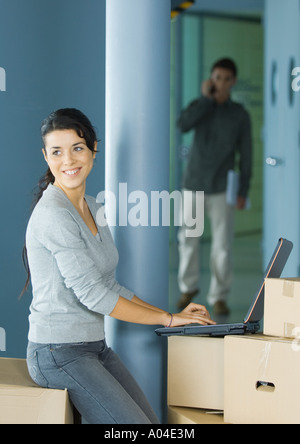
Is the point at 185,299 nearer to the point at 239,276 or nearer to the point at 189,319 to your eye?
the point at 239,276

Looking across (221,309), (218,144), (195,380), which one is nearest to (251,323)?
(195,380)

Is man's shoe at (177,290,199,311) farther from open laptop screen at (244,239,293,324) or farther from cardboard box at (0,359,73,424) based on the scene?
cardboard box at (0,359,73,424)

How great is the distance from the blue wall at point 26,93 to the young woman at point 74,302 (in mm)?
426

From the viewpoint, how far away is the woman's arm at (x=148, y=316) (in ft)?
6.13

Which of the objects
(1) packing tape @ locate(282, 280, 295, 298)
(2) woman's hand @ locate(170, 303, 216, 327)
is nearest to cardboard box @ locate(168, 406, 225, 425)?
(2) woman's hand @ locate(170, 303, 216, 327)

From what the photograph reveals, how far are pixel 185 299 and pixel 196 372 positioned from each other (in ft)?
8.93

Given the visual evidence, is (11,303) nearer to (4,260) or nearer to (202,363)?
(4,260)

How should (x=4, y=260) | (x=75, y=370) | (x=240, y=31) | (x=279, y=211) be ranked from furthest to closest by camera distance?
1. (x=240, y=31)
2. (x=279, y=211)
3. (x=4, y=260)
4. (x=75, y=370)

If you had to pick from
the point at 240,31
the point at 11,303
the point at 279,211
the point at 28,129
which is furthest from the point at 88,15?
the point at 240,31

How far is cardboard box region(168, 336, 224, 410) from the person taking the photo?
6.45 feet

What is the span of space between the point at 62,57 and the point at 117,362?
1083 millimetres

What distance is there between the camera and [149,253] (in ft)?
7.08

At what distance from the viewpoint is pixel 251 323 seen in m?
1.92

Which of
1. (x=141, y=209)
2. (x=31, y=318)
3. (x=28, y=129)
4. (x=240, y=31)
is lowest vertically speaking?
(x=31, y=318)
